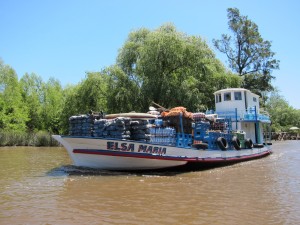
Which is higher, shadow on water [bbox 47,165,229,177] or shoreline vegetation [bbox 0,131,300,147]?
shoreline vegetation [bbox 0,131,300,147]

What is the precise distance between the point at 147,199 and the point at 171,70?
2035 centimetres

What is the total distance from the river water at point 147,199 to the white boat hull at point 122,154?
2.22 feet

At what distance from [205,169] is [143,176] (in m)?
3.85

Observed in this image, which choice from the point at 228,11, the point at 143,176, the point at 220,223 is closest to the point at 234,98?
the point at 143,176

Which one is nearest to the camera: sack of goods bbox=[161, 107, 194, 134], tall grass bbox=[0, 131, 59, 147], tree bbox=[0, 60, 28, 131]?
sack of goods bbox=[161, 107, 194, 134]

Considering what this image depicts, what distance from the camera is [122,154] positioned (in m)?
11.2

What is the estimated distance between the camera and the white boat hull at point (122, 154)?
36.7 feet

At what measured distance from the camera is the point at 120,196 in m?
7.66

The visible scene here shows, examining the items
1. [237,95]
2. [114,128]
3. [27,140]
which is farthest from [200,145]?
[27,140]

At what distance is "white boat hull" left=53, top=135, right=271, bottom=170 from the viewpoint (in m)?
11.2

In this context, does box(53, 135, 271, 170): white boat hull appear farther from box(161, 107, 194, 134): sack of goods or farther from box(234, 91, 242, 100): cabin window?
box(234, 91, 242, 100): cabin window

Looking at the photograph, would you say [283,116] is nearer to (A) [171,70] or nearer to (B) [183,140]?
(A) [171,70]

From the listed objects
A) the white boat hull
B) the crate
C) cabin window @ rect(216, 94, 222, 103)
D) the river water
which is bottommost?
the river water

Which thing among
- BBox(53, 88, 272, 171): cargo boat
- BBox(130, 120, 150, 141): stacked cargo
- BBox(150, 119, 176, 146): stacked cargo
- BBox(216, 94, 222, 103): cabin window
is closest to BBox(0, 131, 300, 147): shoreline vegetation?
BBox(216, 94, 222, 103): cabin window
